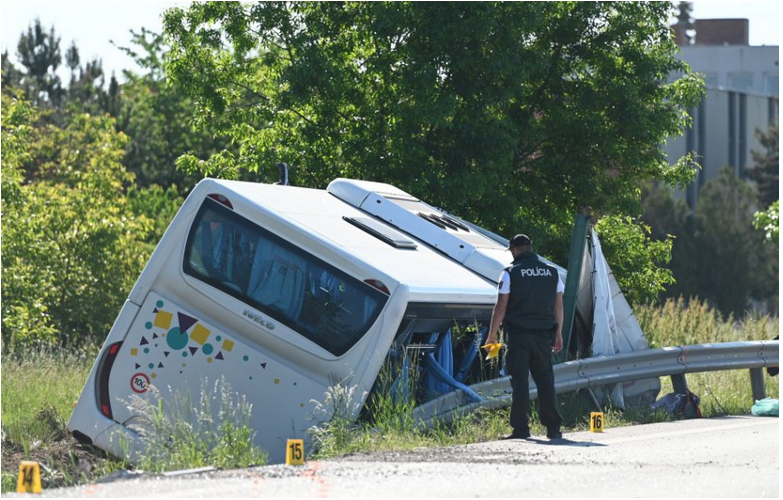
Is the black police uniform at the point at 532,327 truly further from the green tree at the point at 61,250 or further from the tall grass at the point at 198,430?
the green tree at the point at 61,250

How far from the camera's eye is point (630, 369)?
11641 mm

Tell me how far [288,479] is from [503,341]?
14.6 ft

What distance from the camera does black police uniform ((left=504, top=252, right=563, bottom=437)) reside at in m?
9.61

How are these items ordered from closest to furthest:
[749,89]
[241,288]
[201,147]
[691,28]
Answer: [241,288] → [201,147] → [749,89] → [691,28]

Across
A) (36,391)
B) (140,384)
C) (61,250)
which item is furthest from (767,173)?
(140,384)

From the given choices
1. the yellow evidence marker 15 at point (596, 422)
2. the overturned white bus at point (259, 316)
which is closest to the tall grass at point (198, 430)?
the overturned white bus at point (259, 316)

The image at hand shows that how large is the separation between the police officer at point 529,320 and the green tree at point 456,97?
815 centimetres

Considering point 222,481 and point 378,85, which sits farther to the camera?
point 378,85

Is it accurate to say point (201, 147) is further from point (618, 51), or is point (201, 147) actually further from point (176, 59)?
point (618, 51)

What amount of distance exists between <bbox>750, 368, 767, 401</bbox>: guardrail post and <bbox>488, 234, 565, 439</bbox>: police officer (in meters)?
4.05

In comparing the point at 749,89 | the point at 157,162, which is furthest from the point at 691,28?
the point at 157,162

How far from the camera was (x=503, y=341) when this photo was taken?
36.1 feet

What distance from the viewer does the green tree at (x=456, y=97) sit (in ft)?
59.7

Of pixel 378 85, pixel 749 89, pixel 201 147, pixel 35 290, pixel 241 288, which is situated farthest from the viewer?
pixel 749 89
